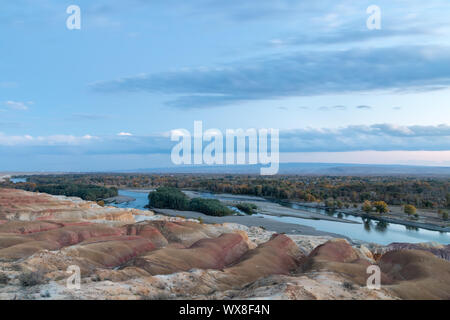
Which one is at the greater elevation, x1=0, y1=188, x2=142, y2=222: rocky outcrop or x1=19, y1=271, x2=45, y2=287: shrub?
x1=19, y1=271, x2=45, y2=287: shrub

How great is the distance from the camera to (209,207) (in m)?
62.2

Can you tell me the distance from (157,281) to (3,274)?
16.5 feet

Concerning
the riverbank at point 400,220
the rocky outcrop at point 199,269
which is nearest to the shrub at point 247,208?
the riverbank at point 400,220

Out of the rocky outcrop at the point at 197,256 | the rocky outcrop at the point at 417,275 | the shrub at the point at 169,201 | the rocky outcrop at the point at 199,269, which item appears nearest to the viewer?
the rocky outcrop at the point at 199,269

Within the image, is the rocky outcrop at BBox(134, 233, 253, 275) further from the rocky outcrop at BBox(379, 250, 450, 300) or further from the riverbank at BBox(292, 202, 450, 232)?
the riverbank at BBox(292, 202, 450, 232)

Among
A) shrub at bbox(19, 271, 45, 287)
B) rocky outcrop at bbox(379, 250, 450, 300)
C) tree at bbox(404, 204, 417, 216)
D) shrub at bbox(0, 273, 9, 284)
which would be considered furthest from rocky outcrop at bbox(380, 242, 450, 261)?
tree at bbox(404, 204, 417, 216)

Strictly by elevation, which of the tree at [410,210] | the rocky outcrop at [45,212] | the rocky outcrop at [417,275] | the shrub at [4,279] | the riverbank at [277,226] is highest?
the shrub at [4,279]

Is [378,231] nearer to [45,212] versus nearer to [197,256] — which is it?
[197,256]

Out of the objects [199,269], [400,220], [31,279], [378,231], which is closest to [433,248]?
[378,231]

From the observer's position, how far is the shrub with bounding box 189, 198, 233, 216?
60.6 meters

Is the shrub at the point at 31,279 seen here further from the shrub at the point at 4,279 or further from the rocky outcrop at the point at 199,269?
the shrub at the point at 4,279

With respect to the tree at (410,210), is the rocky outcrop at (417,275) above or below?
above

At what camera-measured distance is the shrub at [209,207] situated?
6058cm
